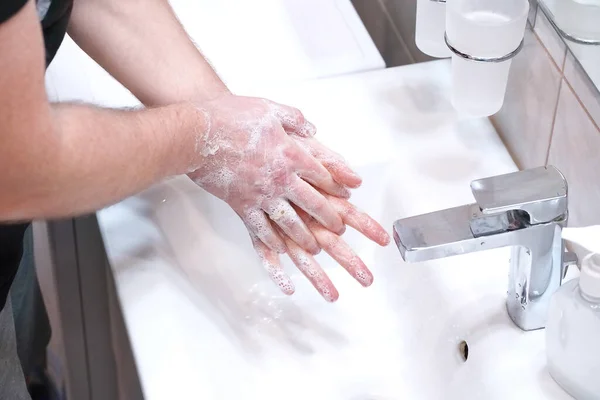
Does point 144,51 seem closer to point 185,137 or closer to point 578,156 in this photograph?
point 185,137

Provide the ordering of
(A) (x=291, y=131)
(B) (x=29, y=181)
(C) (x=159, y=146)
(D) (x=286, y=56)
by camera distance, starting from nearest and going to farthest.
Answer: (B) (x=29, y=181) < (C) (x=159, y=146) < (A) (x=291, y=131) < (D) (x=286, y=56)

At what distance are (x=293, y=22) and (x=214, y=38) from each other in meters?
0.10

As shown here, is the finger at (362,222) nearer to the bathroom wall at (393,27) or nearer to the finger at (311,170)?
the finger at (311,170)

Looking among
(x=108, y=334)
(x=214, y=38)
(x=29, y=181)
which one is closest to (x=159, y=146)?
(x=29, y=181)

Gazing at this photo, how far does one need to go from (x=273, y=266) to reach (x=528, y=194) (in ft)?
0.90

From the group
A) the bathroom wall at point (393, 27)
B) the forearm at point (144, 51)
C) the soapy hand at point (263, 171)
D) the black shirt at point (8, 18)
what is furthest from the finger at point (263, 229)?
the bathroom wall at point (393, 27)

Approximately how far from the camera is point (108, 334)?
1407 millimetres

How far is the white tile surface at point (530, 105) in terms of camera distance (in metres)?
0.84

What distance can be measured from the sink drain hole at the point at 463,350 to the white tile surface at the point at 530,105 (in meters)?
0.20

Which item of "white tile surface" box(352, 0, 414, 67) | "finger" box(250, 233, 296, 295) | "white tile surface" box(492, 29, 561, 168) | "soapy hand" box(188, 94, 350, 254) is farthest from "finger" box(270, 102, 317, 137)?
"white tile surface" box(352, 0, 414, 67)

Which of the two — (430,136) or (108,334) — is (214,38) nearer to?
(430,136)

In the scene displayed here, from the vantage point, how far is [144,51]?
3.02 ft

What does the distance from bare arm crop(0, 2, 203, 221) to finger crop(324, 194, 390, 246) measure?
161mm

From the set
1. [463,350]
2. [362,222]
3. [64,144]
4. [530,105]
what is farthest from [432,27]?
[64,144]
